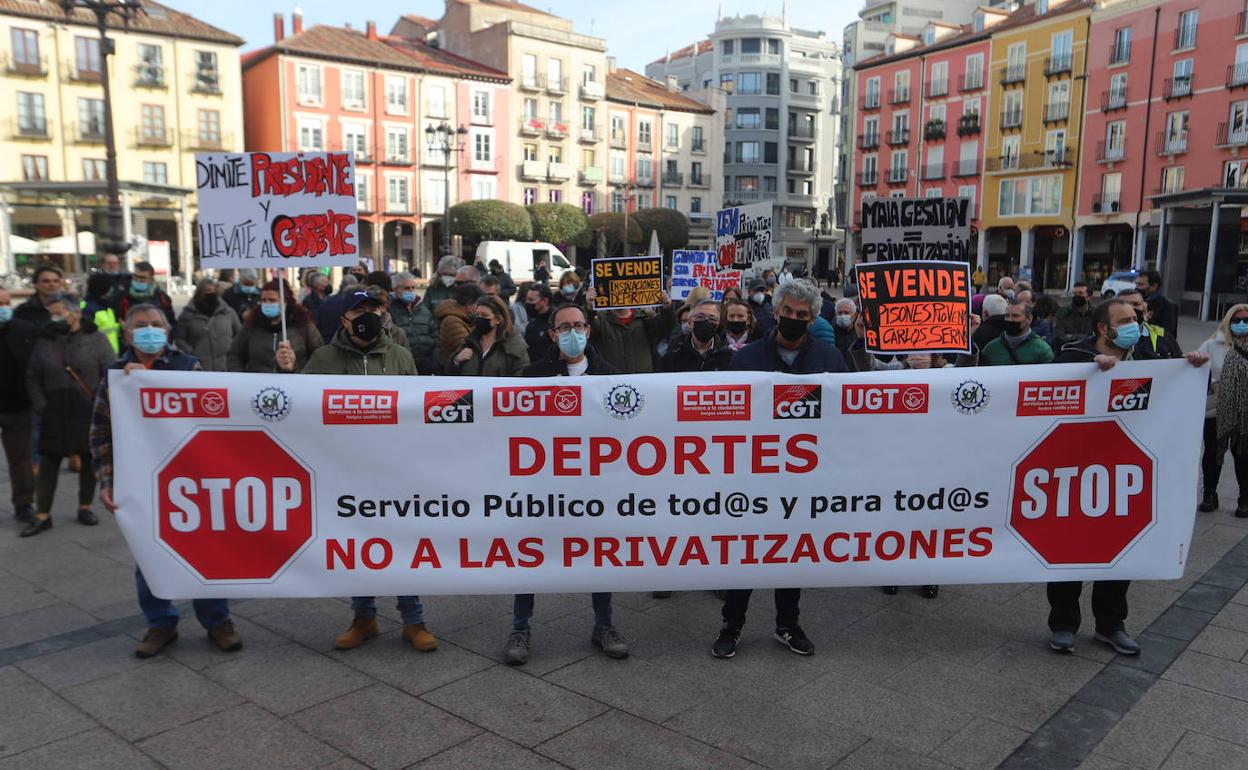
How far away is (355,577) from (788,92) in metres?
77.2

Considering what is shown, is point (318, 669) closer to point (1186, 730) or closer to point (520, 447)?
point (520, 447)

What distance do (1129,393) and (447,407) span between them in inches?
137

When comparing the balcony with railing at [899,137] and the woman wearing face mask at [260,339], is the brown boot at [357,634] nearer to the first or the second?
the woman wearing face mask at [260,339]

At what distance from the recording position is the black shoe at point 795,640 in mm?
4812

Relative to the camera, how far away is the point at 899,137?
187 feet

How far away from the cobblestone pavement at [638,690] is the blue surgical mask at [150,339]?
156cm

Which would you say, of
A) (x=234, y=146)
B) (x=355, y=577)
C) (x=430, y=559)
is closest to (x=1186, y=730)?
(x=430, y=559)

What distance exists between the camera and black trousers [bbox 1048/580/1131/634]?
4.85 meters

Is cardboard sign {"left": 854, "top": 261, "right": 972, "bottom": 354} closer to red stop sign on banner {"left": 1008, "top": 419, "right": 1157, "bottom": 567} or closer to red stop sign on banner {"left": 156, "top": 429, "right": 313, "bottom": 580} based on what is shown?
red stop sign on banner {"left": 1008, "top": 419, "right": 1157, "bottom": 567}

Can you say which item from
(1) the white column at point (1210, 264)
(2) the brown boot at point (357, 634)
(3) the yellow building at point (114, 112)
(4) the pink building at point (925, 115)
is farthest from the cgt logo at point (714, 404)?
(4) the pink building at point (925, 115)

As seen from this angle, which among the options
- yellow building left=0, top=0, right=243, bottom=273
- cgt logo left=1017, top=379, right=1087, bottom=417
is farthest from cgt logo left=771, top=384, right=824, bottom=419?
yellow building left=0, top=0, right=243, bottom=273

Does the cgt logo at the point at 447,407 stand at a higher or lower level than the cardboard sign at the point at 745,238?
lower

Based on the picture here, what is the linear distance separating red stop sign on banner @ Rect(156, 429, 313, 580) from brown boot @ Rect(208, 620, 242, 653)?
39 centimetres

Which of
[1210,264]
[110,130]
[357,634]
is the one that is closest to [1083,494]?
[357,634]
